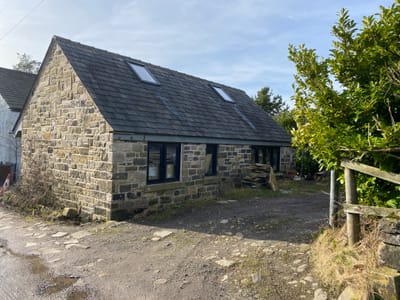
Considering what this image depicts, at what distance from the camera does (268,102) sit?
3428 cm

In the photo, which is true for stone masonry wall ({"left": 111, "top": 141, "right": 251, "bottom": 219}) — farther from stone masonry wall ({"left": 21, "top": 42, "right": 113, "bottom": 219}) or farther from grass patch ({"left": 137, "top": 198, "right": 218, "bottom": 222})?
stone masonry wall ({"left": 21, "top": 42, "right": 113, "bottom": 219})

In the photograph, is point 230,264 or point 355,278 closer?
point 355,278

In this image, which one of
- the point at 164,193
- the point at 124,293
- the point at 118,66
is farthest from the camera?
the point at 118,66

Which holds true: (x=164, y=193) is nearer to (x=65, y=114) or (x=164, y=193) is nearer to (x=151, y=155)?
(x=151, y=155)

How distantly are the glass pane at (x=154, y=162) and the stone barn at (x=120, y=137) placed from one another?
0.03 m

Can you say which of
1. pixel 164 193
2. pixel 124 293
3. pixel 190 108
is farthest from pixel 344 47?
pixel 190 108

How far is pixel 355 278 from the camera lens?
12.2 ft

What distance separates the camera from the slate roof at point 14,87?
17.7m

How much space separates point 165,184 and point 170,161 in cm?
89

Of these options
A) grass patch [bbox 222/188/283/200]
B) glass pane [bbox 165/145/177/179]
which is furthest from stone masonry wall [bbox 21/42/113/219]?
grass patch [bbox 222/188/283/200]

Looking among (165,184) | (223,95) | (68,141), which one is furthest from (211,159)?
(223,95)

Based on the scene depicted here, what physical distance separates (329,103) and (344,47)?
36.7 inches

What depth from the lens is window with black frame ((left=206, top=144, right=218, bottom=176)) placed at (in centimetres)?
1222

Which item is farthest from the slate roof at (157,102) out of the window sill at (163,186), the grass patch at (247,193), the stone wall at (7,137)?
the stone wall at (7,137)
